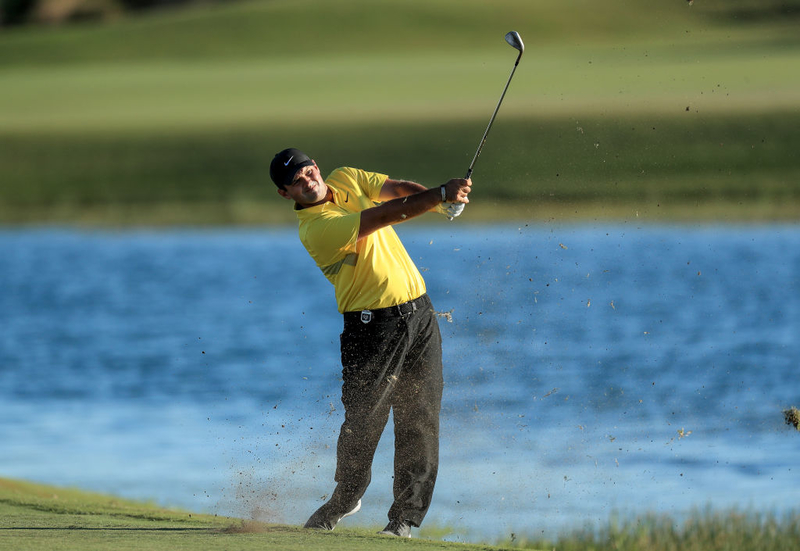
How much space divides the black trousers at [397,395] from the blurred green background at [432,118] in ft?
13.0

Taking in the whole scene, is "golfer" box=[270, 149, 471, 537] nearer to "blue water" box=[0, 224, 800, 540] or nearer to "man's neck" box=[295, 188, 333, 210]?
"man's neck" box=[295, 188, 333, 210]

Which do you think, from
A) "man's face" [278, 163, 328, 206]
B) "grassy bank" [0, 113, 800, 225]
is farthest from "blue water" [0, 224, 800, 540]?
"grassy bank" [0, 113, 800, 225]

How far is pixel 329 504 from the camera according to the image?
243 inches

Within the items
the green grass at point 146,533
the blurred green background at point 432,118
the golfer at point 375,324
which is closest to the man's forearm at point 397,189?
the golfer at point 375,324

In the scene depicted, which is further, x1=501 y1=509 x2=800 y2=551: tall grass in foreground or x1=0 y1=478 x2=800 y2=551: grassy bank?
x1=501 y1=509 x2=800 y2=551: tall grass in foreground

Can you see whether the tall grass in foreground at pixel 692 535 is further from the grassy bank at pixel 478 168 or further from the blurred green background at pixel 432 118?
the grassy bank at pixel 478 168

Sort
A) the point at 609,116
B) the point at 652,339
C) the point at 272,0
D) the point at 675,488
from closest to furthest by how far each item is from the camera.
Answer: the point at 675,488, the point at 652,339, the point at 609,116, the point at 272,0

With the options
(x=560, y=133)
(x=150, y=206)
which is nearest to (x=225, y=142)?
(x=150, y=206)

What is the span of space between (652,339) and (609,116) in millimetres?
15772

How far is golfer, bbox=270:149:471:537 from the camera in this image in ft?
18.8

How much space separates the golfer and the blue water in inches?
29.5

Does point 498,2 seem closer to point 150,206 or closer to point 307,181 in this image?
point 150,206

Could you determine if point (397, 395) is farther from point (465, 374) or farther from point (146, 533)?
point (465, 374)

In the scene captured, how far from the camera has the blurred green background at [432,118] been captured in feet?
78.4
